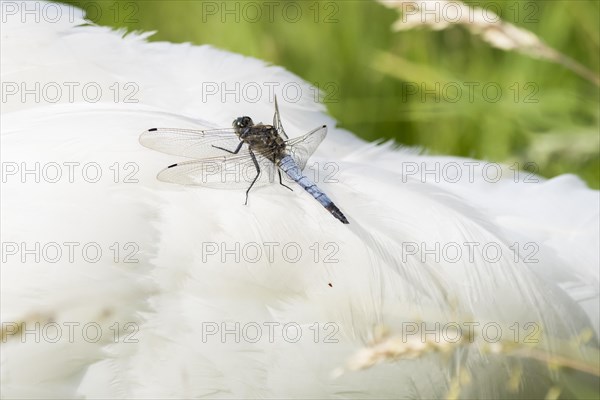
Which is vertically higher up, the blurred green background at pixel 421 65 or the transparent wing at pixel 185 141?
the transparent wing at pixel 185 141

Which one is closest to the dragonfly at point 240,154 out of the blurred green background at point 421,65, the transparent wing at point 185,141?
the transparent wing at point 185,141

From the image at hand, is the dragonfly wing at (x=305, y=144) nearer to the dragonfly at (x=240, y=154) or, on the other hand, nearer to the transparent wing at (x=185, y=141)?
the dragonfly at (x=240, y=154)

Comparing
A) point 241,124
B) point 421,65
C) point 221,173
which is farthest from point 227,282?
point 421,65

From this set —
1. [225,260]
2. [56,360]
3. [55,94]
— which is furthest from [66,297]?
[55,94]

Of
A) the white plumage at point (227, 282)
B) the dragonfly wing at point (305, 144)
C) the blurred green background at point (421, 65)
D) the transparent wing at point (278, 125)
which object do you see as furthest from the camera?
the blurred green background at point (421, 65)

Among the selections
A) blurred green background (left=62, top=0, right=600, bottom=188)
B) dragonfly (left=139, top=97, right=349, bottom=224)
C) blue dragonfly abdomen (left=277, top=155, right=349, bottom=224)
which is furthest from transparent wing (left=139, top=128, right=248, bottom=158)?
blurred green background (left=62, top=0, right=600, bottom=188)

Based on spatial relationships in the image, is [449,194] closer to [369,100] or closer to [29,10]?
[29,10]

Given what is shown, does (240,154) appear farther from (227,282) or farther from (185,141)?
(227,282)

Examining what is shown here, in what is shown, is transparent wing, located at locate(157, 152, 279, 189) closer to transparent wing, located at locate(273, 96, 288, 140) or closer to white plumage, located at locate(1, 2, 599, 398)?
white plumage, located at locate(1, 2, 599, 398)

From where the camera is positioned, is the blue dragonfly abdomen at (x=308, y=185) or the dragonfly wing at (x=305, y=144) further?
the dragonfly wing at (x=305, y=144)
